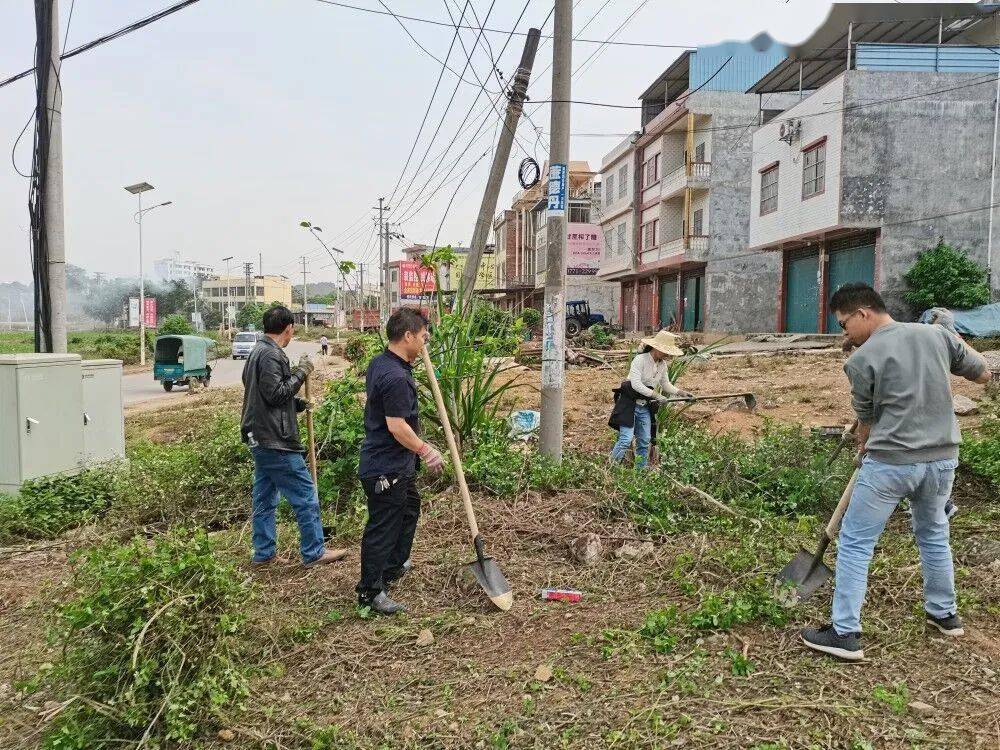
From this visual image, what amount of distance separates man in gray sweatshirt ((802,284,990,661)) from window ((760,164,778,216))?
21099mm

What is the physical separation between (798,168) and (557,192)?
1784 centimetres

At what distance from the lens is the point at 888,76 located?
18.3 metres

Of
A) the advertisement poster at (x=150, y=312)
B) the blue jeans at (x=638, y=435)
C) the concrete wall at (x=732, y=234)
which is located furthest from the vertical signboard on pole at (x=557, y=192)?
the advertisement poster at (x=150, y=312)

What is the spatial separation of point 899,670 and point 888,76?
19.4 m

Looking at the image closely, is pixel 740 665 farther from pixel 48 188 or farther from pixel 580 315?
pixel 580 315

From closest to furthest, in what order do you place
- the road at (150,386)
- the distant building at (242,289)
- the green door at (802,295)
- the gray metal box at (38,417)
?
the gray metal box at (38,417) < the road at (150,386) < the green door at (802,295) < the distant building at (242,289)

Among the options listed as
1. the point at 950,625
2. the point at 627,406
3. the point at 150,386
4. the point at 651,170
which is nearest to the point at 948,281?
the point at 627,406

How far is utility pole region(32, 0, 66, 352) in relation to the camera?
6980 mm

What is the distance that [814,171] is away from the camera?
20.3 meters

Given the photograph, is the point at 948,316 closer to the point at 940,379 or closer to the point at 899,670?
the point at 940,379

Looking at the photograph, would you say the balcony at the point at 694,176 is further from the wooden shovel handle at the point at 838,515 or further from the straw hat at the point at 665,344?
the wooden shovel handle at the point at 838,515

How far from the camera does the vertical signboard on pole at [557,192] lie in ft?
19.4

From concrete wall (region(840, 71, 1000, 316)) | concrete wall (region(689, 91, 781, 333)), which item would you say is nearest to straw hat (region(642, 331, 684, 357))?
concrete wall (region(840, 71, 1000, 316))

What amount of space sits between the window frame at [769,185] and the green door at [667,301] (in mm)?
7494
